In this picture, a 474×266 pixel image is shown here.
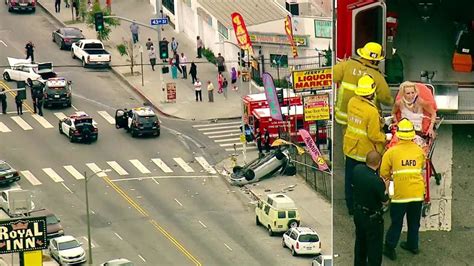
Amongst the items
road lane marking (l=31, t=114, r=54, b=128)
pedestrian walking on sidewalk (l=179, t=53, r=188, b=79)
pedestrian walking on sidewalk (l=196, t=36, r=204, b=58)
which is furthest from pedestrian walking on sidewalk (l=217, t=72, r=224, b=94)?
road lane marking (l=31, t=114, r=54, b=128)

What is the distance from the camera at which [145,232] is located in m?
81.0

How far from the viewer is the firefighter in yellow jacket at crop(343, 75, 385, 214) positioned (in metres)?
25.6

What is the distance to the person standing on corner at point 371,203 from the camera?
24.5 metres

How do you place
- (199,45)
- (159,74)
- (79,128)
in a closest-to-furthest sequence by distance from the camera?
(79,128) < (159,74) < (199,45)

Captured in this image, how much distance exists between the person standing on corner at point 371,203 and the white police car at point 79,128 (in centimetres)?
6728

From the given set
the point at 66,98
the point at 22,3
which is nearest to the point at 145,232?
the point at 66,98

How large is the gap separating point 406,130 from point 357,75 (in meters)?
2.12

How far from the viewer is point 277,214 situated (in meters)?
79.1

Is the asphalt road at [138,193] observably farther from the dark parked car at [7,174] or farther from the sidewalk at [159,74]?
the sidewalk at [159,74]

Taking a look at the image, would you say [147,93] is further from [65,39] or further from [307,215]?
[307,215]

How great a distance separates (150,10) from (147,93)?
55.0 feet

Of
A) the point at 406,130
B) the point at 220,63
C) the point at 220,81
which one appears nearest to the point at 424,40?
the point at 406,130

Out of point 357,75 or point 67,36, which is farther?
point 67,36

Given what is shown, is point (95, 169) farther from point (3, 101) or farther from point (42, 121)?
point (3, 101)
